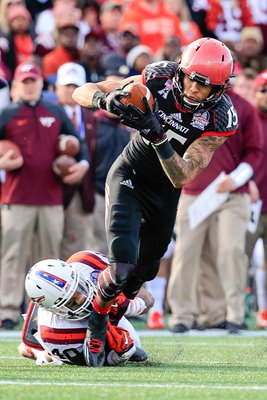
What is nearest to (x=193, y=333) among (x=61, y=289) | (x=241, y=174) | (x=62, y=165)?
(x=241, y=174)

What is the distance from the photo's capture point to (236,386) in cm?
548

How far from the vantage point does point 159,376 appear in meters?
6.00

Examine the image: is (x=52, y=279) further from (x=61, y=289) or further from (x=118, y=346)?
(x=118, y=346)

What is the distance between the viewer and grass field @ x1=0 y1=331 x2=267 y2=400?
507 cm

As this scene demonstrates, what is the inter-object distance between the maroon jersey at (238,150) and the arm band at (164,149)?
3844 mm

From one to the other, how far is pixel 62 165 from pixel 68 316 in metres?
3.69

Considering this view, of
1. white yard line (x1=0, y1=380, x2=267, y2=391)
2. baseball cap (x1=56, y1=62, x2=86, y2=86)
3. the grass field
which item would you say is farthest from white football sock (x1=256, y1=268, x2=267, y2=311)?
white yard line (x1=0, y1=380, x2=267, y2=391)

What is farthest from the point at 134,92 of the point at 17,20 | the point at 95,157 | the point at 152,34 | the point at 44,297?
the point at 152,34

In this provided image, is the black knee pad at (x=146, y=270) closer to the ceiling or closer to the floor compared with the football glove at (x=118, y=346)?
closer to the ceiling

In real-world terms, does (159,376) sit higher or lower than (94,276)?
lower

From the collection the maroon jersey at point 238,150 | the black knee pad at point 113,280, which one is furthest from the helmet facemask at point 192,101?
the maroon jersey at point 238,150

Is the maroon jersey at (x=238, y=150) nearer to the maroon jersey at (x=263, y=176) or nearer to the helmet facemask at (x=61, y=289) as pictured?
the maroon jersey at (x=263, y=176)

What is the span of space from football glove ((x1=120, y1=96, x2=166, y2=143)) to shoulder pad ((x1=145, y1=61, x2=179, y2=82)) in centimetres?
76

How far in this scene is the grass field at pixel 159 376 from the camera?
5.07 metres
